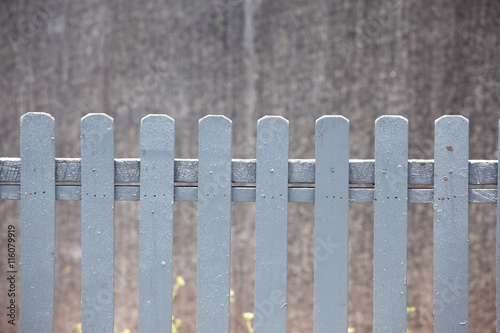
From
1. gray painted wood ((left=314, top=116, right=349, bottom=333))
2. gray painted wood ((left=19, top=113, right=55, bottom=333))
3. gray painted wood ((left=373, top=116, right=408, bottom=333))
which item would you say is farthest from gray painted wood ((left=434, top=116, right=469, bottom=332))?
gray painted wood ((left=19, top=113, right=55, bottom=333))

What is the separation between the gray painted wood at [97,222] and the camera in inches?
64.1

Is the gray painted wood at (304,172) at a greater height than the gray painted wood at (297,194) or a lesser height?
greater

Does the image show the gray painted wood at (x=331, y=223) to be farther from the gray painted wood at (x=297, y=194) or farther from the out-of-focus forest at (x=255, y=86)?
the out-of-focus forest at (x=255, y=86)

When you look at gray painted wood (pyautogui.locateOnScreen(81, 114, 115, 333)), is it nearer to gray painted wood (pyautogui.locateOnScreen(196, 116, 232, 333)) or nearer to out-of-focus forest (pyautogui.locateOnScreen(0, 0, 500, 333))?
gray painted wood (pyautogui.locateOnScreen(196, 116, 232, 333))

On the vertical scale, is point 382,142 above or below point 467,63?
below

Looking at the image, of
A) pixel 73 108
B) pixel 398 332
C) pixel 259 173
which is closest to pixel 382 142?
pixel 259 173

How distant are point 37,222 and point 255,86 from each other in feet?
4.82

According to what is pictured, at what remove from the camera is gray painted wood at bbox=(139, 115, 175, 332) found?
162 cm

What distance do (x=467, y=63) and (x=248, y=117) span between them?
1.39 meters

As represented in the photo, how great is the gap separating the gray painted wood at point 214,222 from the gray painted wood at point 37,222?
1.96 feet

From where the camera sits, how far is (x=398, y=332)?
64.7 inches

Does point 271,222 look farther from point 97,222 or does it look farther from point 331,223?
point 97,222

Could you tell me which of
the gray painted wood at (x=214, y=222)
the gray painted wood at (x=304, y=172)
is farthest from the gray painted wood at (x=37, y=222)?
the gray painted wood at (x=214, y=222)

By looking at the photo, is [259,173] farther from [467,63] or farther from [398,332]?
[467,63]
